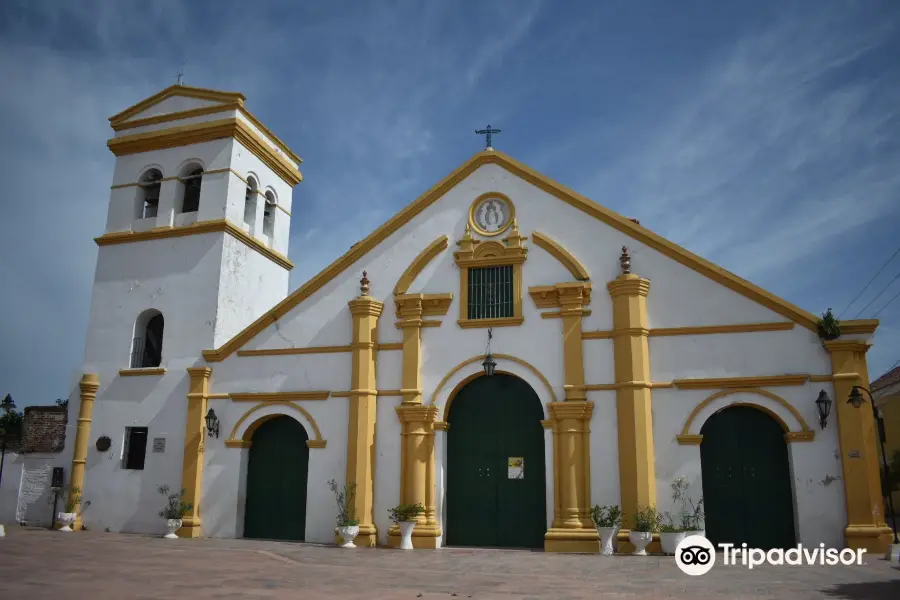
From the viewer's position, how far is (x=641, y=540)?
15523 mm

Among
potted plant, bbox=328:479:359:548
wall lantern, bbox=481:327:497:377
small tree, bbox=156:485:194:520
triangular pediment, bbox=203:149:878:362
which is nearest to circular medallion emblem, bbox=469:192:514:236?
triangular pediment, bbox=203:149:878:362

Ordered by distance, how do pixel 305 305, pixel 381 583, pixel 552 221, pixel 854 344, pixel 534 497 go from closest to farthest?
1. pixel 381 583
2. pixel 854 344
3. pixel 534 497
4. pixel 552 221
5. pixel 305 305

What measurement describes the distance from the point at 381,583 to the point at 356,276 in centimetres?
987

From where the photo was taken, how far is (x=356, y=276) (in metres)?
19.7

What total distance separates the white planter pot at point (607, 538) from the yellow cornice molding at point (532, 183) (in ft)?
18.8

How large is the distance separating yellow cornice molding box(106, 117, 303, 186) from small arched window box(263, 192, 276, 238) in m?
0.98

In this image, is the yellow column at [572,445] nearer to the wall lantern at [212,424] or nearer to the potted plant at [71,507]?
the wall lantern at [212,424]

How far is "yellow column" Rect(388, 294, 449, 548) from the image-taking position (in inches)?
684

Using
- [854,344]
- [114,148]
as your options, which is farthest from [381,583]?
[114,148]

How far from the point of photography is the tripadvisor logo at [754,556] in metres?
13.6

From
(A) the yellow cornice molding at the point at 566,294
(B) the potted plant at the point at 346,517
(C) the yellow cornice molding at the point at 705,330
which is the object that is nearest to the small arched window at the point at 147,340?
(B) the potted plant at the point at 346,517

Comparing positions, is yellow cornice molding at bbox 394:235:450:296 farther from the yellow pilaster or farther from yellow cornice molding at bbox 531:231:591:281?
the yellow pilaster

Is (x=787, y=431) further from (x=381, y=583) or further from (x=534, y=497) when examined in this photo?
(x=381, y=583)

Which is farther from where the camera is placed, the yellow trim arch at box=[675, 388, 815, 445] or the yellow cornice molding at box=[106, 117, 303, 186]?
the yellow cornice molding at box=[106, 117, 303, 186]
